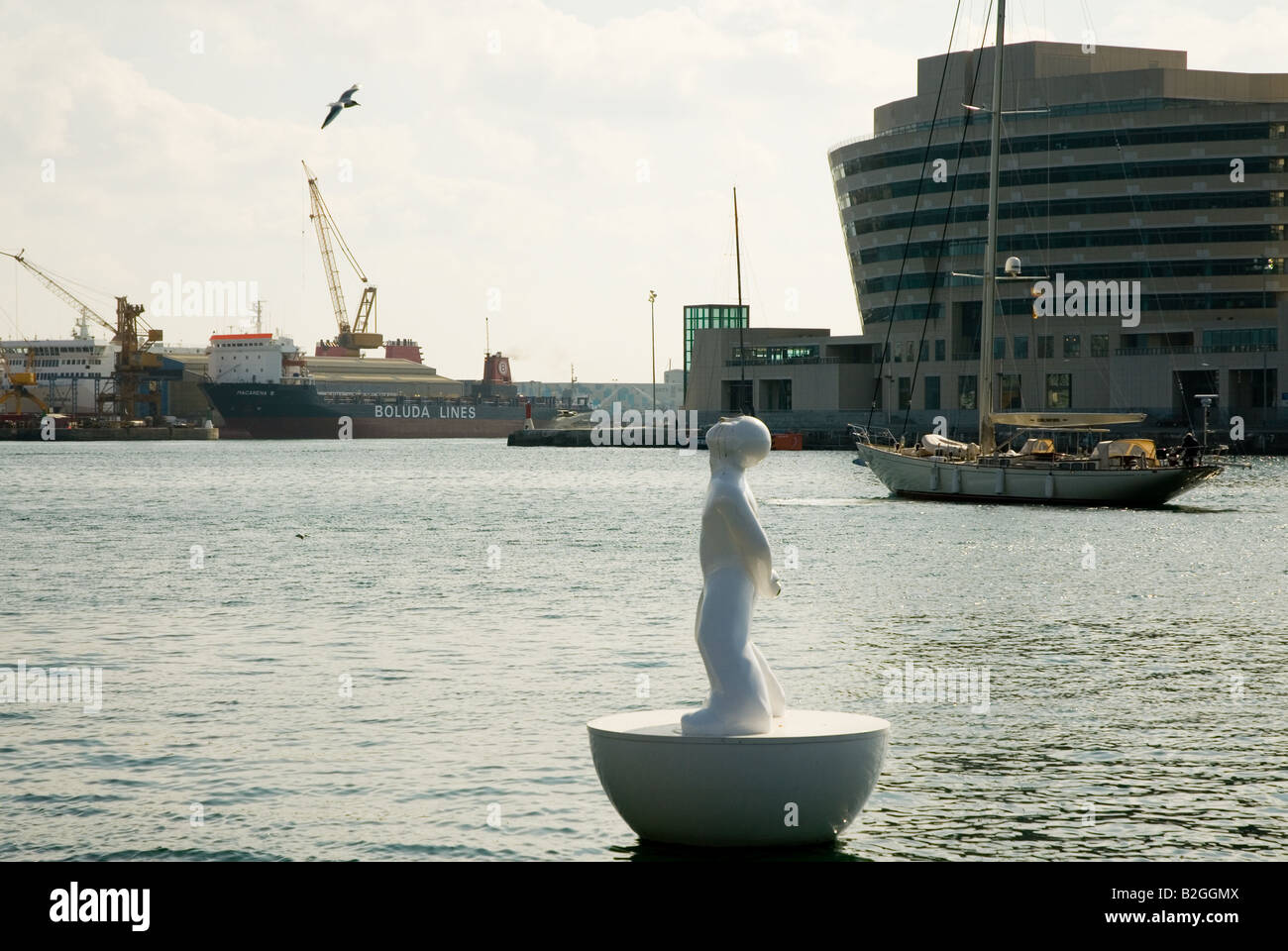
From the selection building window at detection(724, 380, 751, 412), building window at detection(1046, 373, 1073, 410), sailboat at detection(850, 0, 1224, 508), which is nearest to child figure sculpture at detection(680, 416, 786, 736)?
sailboat at detection(850, 0, 1224, 508)

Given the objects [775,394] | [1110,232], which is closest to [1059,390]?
[1110,232]

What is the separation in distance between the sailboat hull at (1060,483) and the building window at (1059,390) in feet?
257

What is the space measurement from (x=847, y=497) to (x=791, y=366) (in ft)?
300

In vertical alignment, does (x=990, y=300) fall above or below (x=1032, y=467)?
above

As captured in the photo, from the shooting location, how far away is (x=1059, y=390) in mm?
142125

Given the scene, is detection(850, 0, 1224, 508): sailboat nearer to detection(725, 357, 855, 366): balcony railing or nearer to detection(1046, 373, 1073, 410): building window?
detection(1046, 373, 1073, 410): building window

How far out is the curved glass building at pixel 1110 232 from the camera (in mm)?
140625

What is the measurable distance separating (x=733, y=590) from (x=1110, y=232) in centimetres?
14384

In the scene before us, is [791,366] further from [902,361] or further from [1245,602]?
[1245,602]

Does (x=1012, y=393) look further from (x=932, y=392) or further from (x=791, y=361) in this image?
(x=791, y=361)

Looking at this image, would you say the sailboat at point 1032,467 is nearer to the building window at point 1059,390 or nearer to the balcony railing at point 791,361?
the building window at point 1059,390

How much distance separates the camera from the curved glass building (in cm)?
14062

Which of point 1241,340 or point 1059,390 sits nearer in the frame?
point 1241,340

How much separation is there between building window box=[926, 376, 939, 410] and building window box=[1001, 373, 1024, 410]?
287 inches
